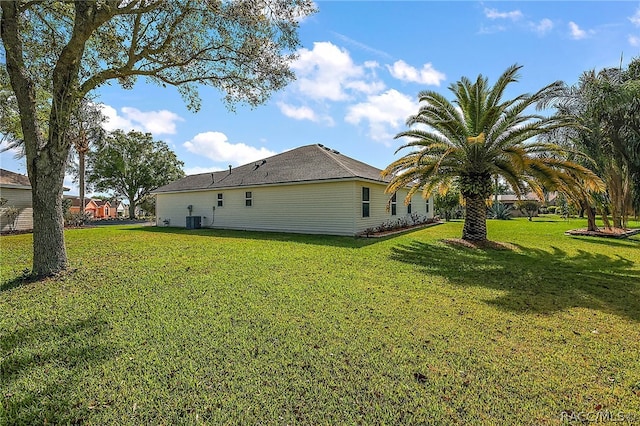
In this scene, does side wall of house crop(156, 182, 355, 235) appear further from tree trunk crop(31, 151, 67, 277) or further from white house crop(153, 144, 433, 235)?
tree trunk crop(31, 151, 67, 277)

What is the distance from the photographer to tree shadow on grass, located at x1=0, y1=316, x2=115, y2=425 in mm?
2363

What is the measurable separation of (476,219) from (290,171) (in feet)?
30.2

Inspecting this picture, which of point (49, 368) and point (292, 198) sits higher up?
point (292, 198)

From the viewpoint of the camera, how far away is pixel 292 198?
50.3 feet

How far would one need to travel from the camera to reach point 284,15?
297 inches

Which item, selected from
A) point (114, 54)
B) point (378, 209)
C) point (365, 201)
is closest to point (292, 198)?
point (365, 201)

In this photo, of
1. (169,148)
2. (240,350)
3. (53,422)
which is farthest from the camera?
(169,148)

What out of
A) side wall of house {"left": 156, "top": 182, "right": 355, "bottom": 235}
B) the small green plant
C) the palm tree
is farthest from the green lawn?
the small green plant

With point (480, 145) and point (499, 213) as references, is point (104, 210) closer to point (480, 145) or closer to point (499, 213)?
point (499, 213)

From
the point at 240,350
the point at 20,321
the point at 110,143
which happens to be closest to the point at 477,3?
the point at 240,350

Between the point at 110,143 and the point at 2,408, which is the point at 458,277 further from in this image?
the point at 110,143

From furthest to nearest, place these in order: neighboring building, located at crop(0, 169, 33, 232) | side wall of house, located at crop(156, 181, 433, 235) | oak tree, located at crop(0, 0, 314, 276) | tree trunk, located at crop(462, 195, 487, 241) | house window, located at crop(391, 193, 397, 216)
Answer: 1. house window, located at crop(391, 193, 397, 216)
2. neighboring building, located at crop(0, 169, 33, 232)
3. side wall of house, located at crop(156, 181, 433, 235)
4. tree trunk, located at crop(462, 195, 487, 241)
5. oak tree, located at crop(0, 0, 314, 276)

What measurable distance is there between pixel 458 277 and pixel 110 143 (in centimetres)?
3679

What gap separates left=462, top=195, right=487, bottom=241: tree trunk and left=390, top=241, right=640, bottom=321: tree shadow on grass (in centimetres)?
134
